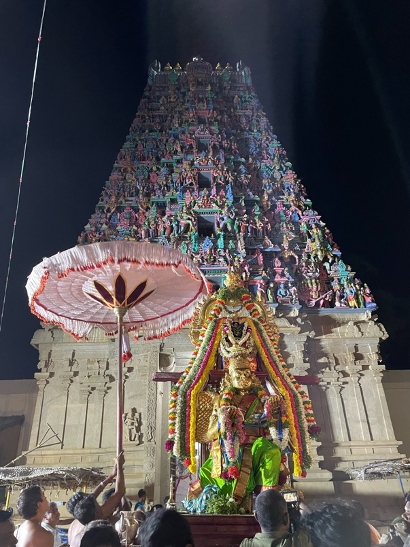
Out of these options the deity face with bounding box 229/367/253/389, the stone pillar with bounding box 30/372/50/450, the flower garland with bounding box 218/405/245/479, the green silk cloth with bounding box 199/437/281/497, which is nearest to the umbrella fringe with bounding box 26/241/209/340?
the deity face with bounding box 229/367/253/389

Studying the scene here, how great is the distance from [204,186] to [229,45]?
8.41 metres

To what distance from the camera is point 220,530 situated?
12.7 ft

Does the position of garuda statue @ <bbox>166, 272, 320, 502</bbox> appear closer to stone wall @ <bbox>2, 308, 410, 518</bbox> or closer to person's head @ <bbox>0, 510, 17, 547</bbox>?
person's head @ <bbox>0, 510, 17, 547</bbox>

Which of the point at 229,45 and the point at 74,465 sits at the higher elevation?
the point at 229,45

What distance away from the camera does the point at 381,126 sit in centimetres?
936

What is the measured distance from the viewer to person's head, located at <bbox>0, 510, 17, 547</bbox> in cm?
290

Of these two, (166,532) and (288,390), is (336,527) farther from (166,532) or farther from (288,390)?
(288,390)

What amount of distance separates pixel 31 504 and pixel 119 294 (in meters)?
3.03

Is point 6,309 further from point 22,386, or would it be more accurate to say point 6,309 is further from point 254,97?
point 254,97

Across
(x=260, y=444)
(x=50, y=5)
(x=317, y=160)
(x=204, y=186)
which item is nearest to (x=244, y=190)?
(x=204, y=186)

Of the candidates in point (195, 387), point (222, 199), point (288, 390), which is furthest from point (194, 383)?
point (222, 199)

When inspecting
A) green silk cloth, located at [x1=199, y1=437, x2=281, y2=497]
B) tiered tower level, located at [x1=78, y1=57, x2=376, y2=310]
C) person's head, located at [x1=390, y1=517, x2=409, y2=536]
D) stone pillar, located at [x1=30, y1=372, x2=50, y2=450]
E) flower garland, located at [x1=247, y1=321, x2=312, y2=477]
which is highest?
tiered tower level, located at [x1=78, y1=57, x2=376, y2=310]

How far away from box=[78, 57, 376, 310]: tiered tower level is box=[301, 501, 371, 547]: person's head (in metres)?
11.4

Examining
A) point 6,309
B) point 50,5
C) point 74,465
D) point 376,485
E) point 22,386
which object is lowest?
point 376,485
